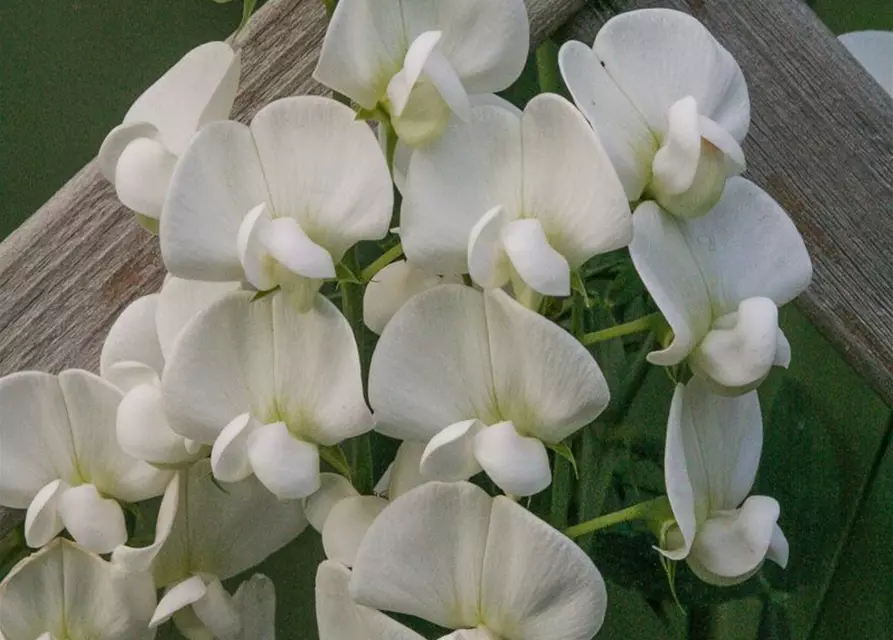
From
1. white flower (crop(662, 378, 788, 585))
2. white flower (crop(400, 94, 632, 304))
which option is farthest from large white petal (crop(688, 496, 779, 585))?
white flower (crop(400, 94, 632, 304))

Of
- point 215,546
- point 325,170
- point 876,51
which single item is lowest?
point 876,51

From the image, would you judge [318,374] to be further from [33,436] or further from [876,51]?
[876,51]

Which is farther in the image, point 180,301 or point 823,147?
point 823,147

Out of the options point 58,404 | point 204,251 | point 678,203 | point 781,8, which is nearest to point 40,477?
point 58,404

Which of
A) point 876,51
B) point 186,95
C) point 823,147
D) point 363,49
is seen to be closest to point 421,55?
point 363,49

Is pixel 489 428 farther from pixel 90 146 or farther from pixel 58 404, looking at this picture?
pixel 90 146

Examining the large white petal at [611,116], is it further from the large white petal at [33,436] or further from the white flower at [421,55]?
the large white petal at [33,436]

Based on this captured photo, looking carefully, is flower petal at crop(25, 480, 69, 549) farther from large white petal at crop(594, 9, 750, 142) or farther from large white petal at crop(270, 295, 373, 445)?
large white petal at crop(594, 9, 750, 142)
